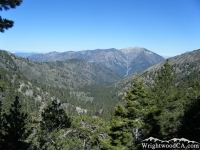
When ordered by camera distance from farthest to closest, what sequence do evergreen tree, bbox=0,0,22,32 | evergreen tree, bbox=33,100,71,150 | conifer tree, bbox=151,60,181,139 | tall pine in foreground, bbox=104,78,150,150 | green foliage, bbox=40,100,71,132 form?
conifer tree, bbox=151,60,181,139 → tall pine in foreground, bbox=104,78,150,150 → green foliage, bbox=40,100,71,132 → evergreen tree, bbox=33,100,71,150 → evergreen tree, bbox=0,0,22,32

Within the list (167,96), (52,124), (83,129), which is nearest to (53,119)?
(52,124)

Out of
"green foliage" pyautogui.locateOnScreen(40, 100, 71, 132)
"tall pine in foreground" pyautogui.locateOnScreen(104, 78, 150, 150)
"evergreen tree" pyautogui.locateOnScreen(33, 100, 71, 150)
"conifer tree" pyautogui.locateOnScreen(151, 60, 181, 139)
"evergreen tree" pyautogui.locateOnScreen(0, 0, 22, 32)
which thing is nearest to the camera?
"evergreen tree" pyautogui.locateOnScreen(0, 0, 22, 32)

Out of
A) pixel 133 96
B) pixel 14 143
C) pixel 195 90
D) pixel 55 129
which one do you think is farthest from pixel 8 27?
pixel 195 90

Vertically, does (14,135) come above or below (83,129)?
above

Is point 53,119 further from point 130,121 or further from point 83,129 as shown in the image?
point 130,121

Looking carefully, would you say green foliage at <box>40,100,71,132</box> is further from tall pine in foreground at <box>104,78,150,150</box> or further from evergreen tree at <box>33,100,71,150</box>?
tall pine in foreground at <box>104,78,150,150</box>

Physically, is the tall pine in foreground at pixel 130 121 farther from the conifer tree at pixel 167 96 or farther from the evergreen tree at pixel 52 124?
the conifer tree at pixel 167 96

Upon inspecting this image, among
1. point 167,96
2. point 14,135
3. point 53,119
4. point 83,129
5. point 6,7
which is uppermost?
point 6,7

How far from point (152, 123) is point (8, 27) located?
55.4 ft

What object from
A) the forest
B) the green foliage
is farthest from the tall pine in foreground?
the green foliage

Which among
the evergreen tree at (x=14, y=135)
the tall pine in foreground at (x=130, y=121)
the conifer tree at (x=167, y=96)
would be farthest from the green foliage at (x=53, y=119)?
the conifer tree at (x=167, y=96)

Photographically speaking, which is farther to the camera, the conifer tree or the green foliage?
the conifer tree

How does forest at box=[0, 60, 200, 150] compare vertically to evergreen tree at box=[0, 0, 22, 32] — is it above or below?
below

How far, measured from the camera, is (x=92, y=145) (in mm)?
23703
